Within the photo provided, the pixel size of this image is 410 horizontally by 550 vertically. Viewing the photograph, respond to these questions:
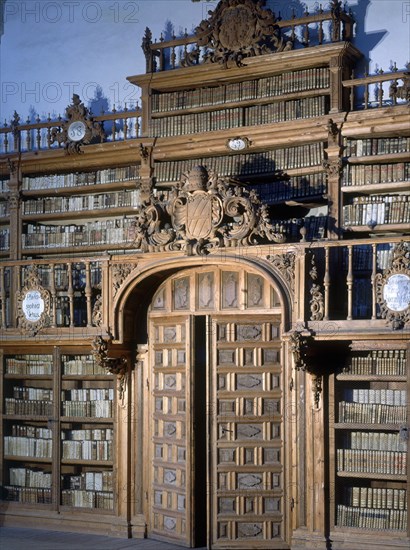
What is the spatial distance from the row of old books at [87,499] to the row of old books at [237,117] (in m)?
3.17

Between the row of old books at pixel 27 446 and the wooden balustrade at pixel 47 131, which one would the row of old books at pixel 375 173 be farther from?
the row of old books at pixel 27 446

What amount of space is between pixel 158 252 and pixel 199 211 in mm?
469

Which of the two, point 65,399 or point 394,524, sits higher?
point 65,399

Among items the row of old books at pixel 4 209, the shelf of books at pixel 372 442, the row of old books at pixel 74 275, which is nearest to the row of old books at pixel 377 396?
the shelf of books at pixel 372 442

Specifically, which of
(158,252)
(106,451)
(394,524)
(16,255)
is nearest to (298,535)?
(394,524)

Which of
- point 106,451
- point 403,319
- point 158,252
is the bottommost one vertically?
point 106,451

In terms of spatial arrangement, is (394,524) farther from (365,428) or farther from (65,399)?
(65,399)

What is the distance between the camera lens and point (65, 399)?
8.28m

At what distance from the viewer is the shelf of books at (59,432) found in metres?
8.09

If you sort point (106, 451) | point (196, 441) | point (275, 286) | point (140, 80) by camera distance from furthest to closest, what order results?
point (140, 80) < point (106, 451) < point (196, 441) < point (275, 286)

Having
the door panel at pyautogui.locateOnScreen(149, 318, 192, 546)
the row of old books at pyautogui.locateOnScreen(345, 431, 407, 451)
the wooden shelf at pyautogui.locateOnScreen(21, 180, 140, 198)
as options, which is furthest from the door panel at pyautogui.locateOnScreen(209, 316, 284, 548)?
the wooden shelf at pyautogui.locateOnScreen(21, 180, 140, 198)

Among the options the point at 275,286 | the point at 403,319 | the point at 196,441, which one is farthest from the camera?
the point at 196,441

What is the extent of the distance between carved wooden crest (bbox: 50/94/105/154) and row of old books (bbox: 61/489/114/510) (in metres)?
3.07

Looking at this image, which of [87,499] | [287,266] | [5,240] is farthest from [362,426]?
[5,240]
